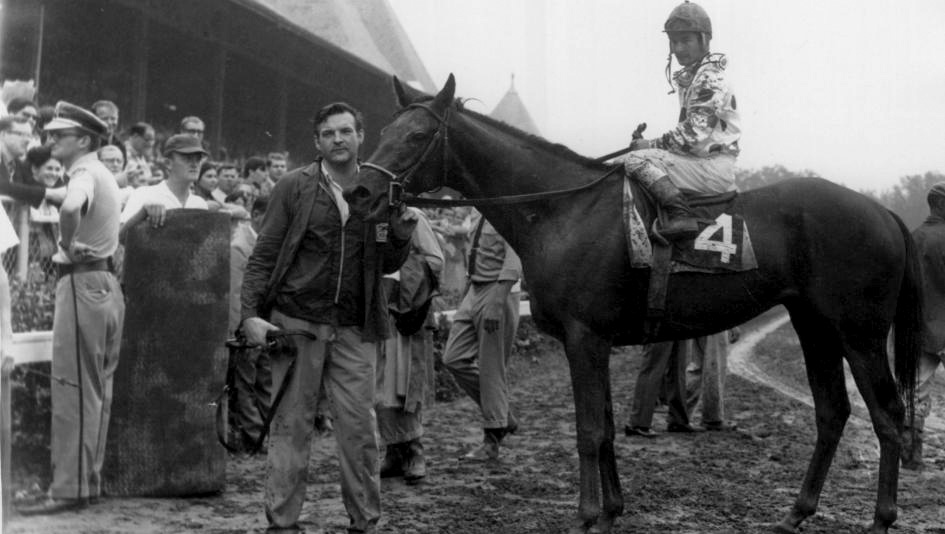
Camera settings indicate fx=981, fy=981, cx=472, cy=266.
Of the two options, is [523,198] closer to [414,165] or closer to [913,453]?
[414,165]

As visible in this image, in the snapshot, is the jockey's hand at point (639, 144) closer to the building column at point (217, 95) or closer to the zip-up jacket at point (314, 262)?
the zip-up jacket at point (314, 262)

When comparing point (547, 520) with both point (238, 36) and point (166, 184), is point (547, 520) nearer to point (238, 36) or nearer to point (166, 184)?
point (166, 184)

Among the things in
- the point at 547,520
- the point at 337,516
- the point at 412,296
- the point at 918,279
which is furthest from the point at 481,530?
the point at 918,279

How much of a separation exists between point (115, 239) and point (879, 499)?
449cm

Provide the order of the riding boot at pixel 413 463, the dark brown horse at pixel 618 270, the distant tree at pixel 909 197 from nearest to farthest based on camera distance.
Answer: the dark brown horse at pixel 618 270 < the riding boot at pixel 413 463 < the distant tree at pixel 909 197

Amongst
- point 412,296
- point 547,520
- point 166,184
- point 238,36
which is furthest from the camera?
point 238,36

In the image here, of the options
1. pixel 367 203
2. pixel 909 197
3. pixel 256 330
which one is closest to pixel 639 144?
pixel 367 203

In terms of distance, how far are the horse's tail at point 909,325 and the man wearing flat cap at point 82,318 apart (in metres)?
4.53

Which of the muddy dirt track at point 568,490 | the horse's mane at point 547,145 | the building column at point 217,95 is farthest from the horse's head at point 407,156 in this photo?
the building column at point 217,95

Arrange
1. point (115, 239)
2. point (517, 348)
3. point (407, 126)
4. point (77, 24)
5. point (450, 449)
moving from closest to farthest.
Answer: point (407, 126) → point (115, 239) → point (450, 449) → point (77, 24) → point (517, 348)

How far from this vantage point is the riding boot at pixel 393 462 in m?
6.53

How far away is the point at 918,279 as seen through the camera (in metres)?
5.62

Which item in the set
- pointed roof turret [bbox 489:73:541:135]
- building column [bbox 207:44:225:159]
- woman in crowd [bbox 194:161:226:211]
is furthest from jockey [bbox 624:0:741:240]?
pointed roof turret [bbox 489:73:541:135]

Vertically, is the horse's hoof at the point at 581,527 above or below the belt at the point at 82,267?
below
